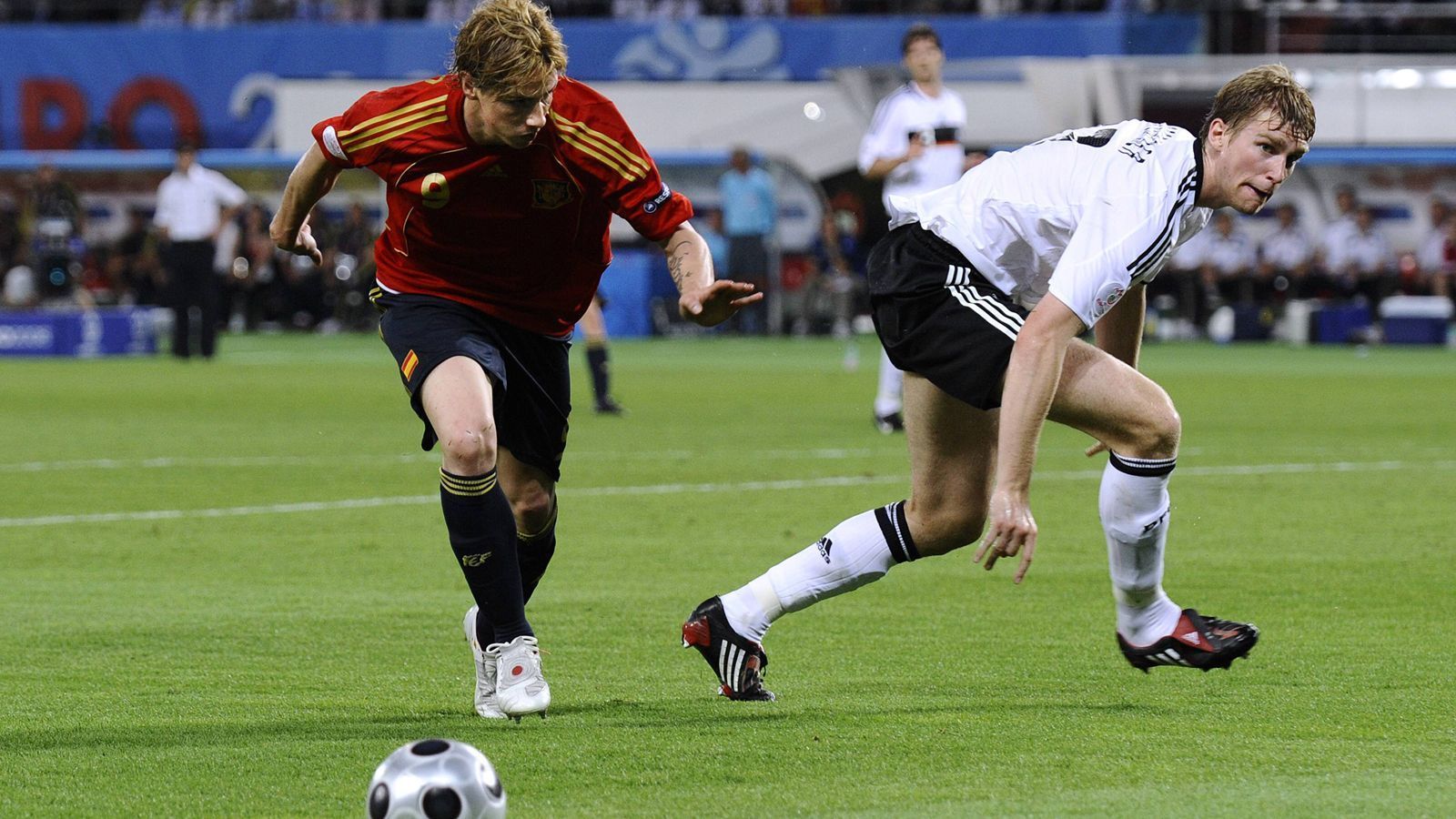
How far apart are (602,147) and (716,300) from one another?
1.75 feet

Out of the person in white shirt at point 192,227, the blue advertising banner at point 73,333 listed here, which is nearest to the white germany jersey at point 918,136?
the person in white shirt at point 192,227

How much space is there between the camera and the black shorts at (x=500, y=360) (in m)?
5.59

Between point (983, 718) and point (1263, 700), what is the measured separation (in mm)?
796

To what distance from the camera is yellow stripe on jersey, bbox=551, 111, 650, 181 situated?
18.2ft

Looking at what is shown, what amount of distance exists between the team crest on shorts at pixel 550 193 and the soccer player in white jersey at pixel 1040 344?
89 centimetres

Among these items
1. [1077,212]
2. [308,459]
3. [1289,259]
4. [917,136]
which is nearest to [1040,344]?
[1077,212]

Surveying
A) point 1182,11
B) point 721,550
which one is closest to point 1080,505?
point 721,550

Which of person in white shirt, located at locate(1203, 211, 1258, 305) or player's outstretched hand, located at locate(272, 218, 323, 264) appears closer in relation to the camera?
player's outstretched hand, located at locate(272, 218, 323, 264)

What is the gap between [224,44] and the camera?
36.0 meters

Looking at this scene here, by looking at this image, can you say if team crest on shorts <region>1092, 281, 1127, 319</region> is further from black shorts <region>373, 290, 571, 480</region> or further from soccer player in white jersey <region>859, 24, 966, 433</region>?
soccer player in white jersey <region>859, 24, 966, 433</region>

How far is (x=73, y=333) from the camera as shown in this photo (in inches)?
1050

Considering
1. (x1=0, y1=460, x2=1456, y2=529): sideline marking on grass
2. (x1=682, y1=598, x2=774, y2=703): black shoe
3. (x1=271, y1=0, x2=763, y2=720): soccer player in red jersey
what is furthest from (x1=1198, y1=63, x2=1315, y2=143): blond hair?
(x1=0, y1=460, x2=1456, y2=529): sideline marking on grass

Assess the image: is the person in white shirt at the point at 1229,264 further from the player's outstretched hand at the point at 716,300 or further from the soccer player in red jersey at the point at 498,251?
the player's outstretched hand at the point at 716,300

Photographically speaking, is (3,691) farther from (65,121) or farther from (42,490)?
(65,121)
